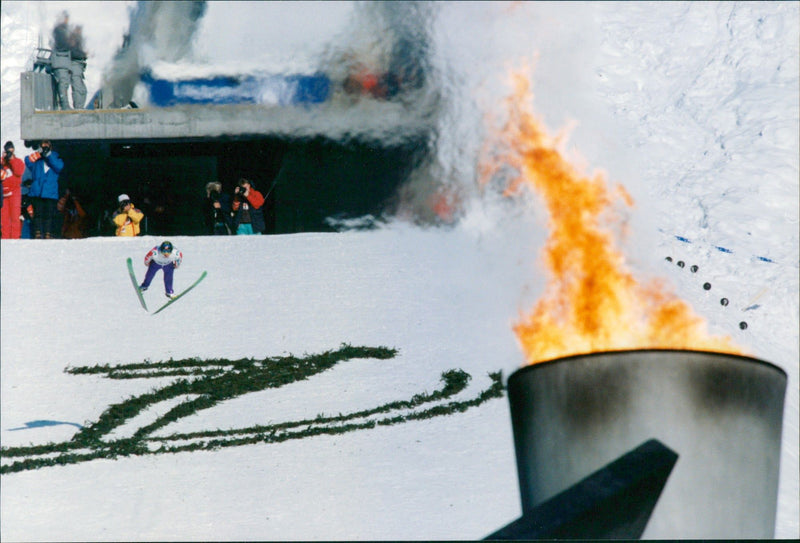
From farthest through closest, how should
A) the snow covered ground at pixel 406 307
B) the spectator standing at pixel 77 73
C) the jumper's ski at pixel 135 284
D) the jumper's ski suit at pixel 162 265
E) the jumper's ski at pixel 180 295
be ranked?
the spectator standing at pixel 77 73, the jumper's ski suit at pixel 162 265, the jumper's ski at pixel 135 284, the jumper's ski at pixel 180 295, the snow covered ground at pixel 406 307

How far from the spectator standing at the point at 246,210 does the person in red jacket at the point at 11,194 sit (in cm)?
414

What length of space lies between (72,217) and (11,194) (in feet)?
6.28

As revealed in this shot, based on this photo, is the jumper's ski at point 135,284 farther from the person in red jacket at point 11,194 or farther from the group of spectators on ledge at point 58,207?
the person in red jacket at point 11,194

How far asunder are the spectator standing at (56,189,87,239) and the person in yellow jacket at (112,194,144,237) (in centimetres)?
78

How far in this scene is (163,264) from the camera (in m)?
17.6

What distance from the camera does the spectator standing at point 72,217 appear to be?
20.1 m

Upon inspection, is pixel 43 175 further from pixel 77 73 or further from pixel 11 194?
pixel 77 73

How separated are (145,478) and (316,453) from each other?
2240 millimetres

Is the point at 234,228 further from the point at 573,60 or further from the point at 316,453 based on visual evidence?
the point at 573,60

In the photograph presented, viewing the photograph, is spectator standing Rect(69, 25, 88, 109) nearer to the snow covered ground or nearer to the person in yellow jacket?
the snow covered ground

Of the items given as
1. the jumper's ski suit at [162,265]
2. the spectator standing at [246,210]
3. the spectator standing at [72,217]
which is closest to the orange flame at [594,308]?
the jumper's ski suit at [162,265]

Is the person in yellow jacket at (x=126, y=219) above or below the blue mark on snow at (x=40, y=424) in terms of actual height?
above

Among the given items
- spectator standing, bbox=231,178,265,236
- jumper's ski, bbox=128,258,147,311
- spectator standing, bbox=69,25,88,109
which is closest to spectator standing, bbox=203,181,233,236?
spectator standing, bbox=231,178,265,236

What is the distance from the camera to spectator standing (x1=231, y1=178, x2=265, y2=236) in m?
19.3
